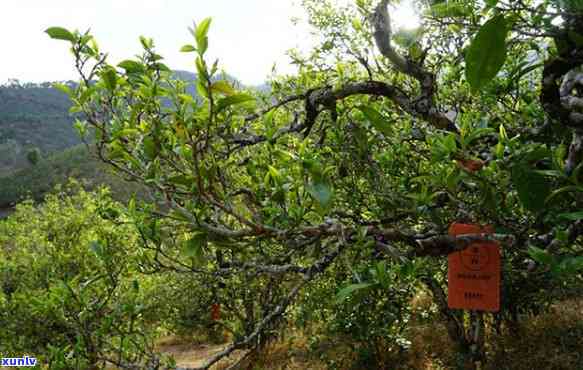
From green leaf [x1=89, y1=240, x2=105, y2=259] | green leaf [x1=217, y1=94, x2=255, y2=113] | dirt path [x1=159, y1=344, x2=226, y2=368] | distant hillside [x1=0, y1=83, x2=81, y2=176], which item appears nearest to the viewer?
green leaf [x1=217, y1=94, x2=255, y2=113]

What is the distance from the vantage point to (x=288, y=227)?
143cm

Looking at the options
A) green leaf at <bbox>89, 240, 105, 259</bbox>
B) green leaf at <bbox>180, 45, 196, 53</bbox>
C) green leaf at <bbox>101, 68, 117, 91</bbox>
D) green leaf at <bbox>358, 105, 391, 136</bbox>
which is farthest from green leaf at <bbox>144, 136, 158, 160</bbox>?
green leaf at <bbox>89, 240, 105, 259</bbox>

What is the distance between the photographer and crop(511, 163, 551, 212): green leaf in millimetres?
1180

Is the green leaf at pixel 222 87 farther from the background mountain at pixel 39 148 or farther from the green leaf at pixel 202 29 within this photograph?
the background mountain at pixel 39 148

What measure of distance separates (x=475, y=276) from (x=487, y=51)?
1.56 metres

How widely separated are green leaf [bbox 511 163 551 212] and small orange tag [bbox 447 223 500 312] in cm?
78

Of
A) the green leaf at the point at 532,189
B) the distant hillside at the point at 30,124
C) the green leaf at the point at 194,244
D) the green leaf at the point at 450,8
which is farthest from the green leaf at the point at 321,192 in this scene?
the distant hillside at the point at 30,124

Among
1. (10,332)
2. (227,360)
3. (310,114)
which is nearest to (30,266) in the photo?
(10,332)

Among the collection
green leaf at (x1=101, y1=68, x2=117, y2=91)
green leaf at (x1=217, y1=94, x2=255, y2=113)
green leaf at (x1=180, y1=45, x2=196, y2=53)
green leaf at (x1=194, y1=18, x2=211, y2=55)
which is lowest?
green leaf at (x1=217, y1=94, x2=255, y2=113)

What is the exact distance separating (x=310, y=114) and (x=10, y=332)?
7419 mm

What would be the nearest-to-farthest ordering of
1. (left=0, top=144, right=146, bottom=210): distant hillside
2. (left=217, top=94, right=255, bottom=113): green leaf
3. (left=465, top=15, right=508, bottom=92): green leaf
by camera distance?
(left=465, top=15, right=508, bottom=92): green leaf, (left=217, top=94, right=255, bottom=113): green leaf, (left=0, top=144, right=146, bottom=210): distant hillside

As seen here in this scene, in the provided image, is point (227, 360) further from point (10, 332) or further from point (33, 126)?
point (33, 126)

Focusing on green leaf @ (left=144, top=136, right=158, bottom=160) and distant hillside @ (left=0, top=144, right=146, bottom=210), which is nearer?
green leaf @ (left=144, top=136, right=158, bottom=160)

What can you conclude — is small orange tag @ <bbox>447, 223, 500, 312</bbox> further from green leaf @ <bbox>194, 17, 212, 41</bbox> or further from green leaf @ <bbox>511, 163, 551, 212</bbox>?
green leaf @ <bbox>194, 17, 212, 41</bbox>
